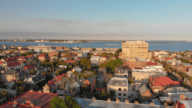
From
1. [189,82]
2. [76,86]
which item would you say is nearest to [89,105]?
[76,86]

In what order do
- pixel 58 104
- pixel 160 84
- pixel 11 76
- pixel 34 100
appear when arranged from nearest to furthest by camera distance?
pixel 58 104
pixel 34 100
pixel 160 84
pixel 11 76

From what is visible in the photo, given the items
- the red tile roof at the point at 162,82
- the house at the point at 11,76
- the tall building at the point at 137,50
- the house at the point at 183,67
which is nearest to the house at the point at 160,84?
the red tile roof at the point at 162,82

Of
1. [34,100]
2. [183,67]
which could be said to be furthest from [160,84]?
[183,67]

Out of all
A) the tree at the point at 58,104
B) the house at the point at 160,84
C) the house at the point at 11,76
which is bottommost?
the house at the point at 11,76

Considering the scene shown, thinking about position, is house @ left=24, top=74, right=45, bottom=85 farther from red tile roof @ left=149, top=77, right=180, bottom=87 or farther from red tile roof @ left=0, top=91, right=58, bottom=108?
red tile roof @ left=149, top=77, right=180, bottom=87

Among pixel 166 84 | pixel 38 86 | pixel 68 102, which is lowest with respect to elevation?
pixel 38 86

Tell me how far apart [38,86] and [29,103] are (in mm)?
12632

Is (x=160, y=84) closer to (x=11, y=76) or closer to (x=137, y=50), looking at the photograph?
(x=11, y=76)

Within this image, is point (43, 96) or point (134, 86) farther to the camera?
point (134, 86)

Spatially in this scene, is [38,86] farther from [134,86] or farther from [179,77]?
[179,77]

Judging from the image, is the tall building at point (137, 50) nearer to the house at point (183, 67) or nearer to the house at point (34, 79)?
the house at point (183, 67)

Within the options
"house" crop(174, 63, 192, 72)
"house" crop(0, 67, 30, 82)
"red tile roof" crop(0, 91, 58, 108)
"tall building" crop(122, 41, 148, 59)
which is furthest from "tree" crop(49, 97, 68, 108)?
"tall building" crop(122, 41, 148, 59)

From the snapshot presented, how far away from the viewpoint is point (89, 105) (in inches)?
558

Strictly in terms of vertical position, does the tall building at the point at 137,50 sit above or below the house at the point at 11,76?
above
